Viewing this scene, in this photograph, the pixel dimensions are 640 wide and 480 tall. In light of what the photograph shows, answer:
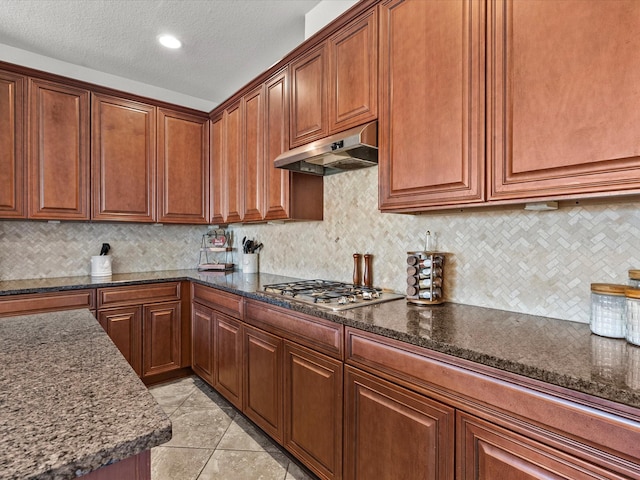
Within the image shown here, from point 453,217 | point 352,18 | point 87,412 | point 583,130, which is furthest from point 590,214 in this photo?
point 87,412

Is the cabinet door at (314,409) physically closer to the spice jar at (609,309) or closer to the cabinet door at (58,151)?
the spice jar at (609,309)

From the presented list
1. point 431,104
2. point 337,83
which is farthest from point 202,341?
point 431,104

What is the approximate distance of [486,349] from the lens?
3.52 feet

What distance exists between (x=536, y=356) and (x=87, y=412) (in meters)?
1.15

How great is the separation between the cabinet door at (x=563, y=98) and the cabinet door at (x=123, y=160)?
2955 mm

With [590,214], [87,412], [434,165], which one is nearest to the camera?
[87,412]

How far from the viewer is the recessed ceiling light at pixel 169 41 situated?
266 cm

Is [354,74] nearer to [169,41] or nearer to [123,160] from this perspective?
[169,41]

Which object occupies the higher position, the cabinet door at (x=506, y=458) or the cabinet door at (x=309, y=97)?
the cabinet door at (x=309, y=97)

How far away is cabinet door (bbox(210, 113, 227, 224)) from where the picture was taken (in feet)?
10.7

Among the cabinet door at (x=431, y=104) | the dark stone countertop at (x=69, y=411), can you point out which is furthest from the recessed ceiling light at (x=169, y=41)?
the dark stone countertop at (x=69, y=411)

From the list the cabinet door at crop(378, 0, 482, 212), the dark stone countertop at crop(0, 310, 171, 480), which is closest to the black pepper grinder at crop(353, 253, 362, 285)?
the cabinet door at crop(378, 0, 482, 212)

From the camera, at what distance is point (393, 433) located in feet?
4.31

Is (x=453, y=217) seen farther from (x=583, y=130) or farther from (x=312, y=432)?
(x=312, y=432)
